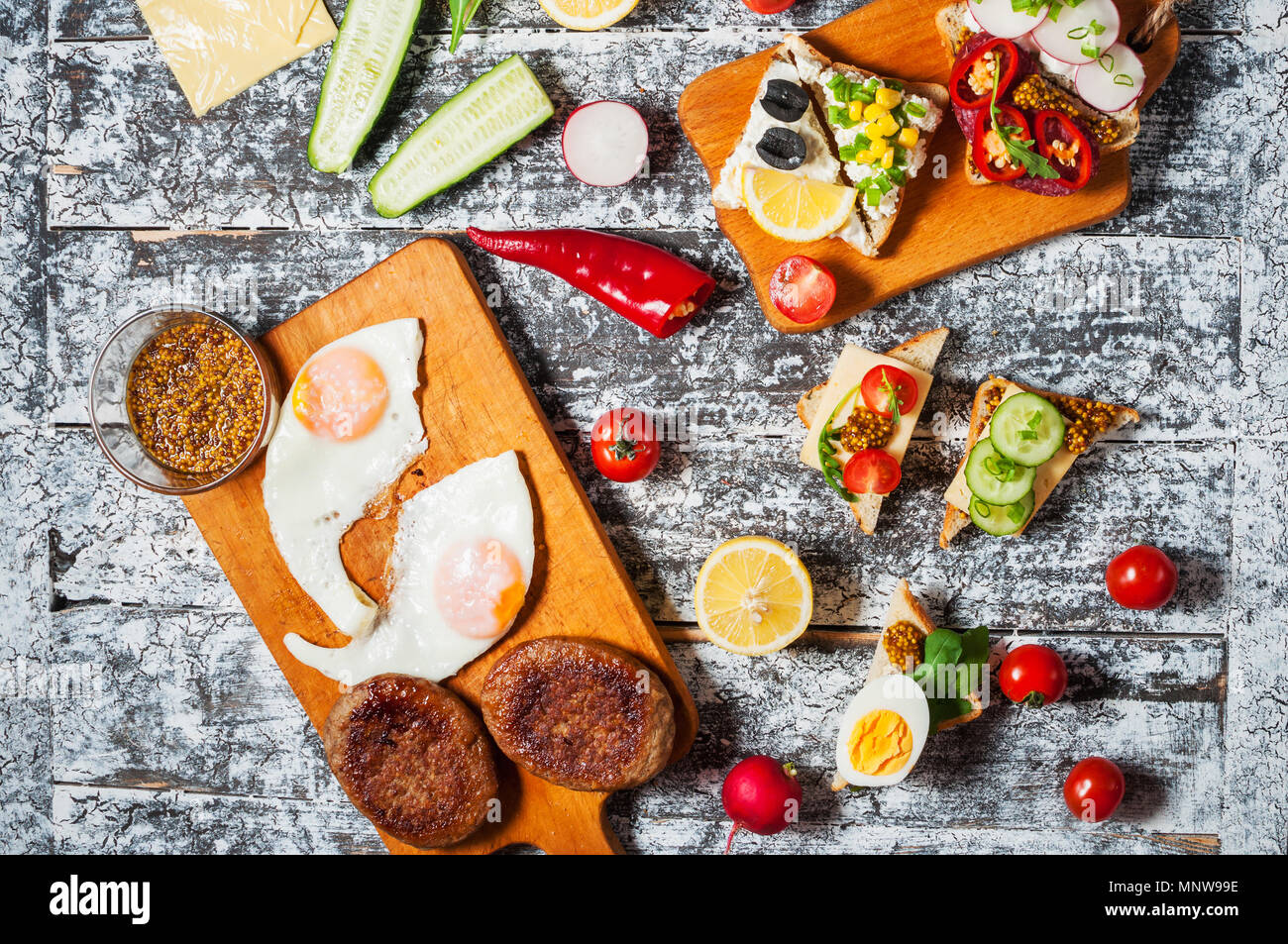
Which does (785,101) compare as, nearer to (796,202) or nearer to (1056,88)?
(796,202)

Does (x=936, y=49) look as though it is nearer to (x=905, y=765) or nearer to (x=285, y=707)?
(x=905, y=765)

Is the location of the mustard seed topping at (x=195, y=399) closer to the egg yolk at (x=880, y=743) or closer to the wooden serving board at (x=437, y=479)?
the wooden serving board at (x=437, y=479)

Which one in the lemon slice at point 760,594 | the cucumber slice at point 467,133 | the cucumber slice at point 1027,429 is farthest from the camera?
the cucumber slice at point 467,133

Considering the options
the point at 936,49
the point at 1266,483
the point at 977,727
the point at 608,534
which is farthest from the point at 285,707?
the point at 1266,483

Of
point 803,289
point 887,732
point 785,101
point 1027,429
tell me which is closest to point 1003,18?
point 785,101

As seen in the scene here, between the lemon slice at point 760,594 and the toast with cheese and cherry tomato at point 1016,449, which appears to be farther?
the lemon slice at point 760,594

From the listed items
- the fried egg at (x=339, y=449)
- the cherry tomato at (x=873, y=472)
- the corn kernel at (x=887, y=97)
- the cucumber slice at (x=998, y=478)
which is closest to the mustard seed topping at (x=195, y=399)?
the fried egg at (x=339, y=449)

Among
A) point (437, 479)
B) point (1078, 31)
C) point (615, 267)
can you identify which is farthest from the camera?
point (437, 479)
